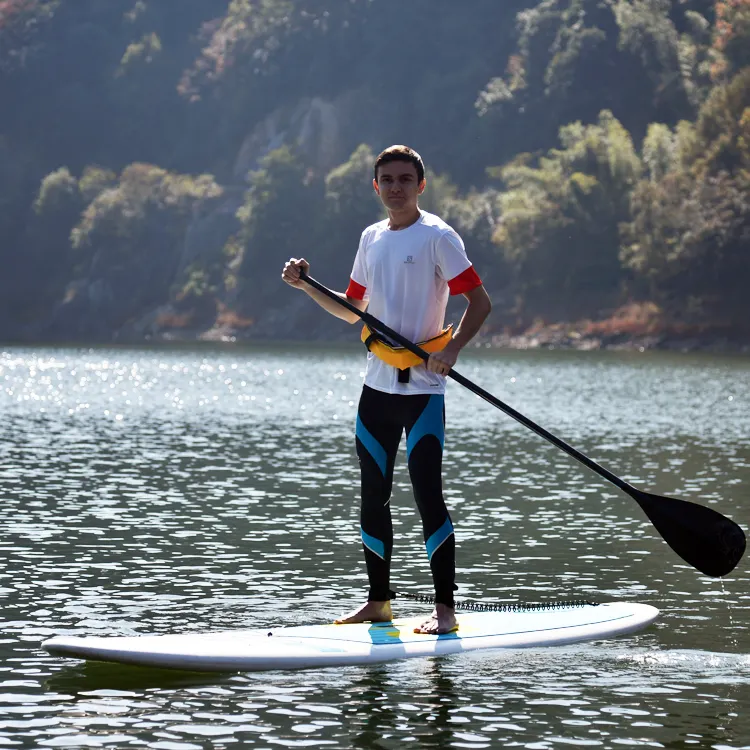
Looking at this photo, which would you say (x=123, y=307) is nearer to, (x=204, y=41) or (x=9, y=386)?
(x=204, y=41)

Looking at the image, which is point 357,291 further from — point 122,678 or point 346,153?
point 346,153

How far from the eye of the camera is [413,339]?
1027cm

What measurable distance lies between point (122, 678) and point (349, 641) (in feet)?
4.69

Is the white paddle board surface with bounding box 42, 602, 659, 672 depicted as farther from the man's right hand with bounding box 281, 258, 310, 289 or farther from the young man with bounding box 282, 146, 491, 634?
the man's right hand with bounding box 281, 258, 310, 289

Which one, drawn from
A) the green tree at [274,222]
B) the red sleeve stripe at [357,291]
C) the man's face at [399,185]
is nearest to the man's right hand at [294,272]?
the red sleeve stripe at [357,291]

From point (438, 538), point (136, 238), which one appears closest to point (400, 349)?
point (438, 538)

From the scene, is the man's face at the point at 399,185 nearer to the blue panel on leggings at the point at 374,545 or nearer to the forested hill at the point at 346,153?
the blue panel on leggings at the point at 374,545

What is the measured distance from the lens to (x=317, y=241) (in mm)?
131125

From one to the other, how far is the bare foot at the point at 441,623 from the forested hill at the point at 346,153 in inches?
3181

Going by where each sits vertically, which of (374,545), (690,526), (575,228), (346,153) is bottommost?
(374,545)

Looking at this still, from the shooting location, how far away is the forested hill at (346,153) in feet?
317

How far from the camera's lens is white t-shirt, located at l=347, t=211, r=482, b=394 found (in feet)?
33.4

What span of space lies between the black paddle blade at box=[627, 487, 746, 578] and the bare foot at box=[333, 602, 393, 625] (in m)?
1.85

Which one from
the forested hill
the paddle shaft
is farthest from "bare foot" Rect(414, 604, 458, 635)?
the forested hill
